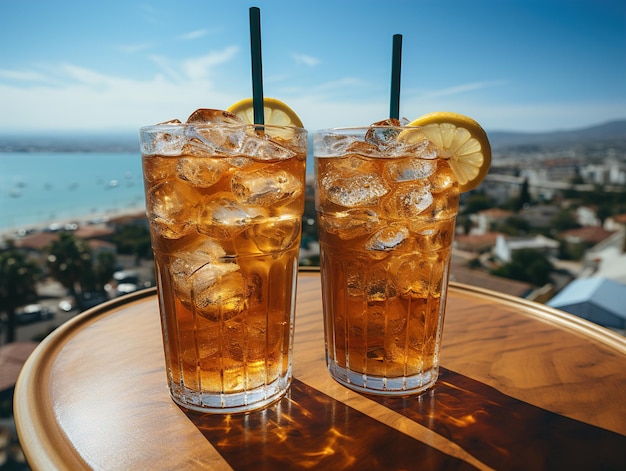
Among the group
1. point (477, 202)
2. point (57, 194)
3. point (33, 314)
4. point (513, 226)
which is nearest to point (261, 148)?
point (477, 202)

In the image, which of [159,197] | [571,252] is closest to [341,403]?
[159,197]

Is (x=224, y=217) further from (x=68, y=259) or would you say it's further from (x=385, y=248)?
(x=68, y=259)

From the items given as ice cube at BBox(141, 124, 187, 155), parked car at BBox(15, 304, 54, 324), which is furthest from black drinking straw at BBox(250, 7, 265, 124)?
parked car at BBox(15, 304, 54, 324)

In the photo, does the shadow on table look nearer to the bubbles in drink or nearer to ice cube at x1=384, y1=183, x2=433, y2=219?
the bubbles in drink

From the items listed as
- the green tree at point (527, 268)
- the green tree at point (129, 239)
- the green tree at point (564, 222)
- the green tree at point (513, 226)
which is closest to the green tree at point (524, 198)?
the green tree at point (513, 226)

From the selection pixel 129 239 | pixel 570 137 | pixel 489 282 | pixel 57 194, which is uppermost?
pixel 570 137

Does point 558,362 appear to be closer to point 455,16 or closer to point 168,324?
point 168,324

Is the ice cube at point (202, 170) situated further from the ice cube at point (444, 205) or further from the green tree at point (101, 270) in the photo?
the green tree at point (101, 270)

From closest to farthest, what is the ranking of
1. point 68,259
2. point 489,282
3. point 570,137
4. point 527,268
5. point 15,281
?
point 68,259 < point 15,281 < point 489,282 < point 570,137 < point 527,268
